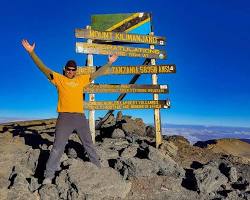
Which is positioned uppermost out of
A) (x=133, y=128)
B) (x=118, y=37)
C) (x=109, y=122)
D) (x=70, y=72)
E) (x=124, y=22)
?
(x=124, y=22)

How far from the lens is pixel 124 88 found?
15.2m

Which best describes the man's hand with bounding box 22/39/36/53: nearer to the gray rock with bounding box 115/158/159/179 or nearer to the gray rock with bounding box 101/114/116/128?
the gray rock with bounding box 115/158/159/179

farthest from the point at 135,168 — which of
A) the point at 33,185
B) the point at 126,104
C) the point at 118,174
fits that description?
the point at 126,104

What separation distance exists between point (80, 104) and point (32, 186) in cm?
225

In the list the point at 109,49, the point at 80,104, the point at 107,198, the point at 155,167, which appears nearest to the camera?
the point at 107,198

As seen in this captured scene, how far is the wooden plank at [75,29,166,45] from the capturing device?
47.4ft

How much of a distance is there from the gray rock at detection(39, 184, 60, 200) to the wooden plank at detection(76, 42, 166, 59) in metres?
5.33

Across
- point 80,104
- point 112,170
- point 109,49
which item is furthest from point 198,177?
point 109,49

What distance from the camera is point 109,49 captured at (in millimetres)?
14969

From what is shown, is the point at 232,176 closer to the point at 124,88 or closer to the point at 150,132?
the point at 124,88

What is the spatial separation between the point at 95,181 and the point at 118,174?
832mm

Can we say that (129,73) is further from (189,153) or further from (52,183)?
(52,183)

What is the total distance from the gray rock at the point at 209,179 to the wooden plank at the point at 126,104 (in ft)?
13.6

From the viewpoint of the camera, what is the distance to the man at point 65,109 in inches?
417
